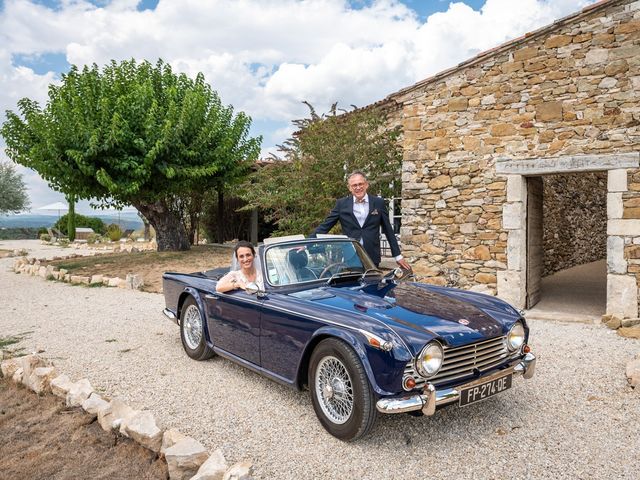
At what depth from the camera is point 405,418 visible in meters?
3.48

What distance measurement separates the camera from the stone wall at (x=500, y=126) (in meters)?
6.62

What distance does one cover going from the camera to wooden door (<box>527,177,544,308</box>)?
25.1 feet

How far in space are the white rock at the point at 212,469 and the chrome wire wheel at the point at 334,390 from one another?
85cm

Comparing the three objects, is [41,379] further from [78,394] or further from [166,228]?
[166,228]

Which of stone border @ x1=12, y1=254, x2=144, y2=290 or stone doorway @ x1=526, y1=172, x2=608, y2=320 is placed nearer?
stone doorway @ x1=526, y1=172, x2=608, y2=320

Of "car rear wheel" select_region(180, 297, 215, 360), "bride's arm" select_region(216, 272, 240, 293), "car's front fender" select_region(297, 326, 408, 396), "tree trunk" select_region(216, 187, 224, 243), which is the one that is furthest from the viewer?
"tree trunk" select_region(216, 187, 224, 243)

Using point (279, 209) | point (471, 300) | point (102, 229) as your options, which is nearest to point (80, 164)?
point (279, 209)

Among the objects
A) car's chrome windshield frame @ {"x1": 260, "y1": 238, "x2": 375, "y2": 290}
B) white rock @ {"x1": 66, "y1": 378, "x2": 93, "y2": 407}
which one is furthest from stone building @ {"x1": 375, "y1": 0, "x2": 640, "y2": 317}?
white rock @ {"x1": 66, "y1": 378, "x2": 93, "y2": 407}

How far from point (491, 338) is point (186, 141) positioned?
36.1ft

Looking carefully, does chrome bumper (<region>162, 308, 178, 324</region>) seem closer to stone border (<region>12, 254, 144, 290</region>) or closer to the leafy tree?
stone border (<region>12, 254, 144, 290</region>)

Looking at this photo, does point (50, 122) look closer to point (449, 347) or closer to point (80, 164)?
point (80, 164)

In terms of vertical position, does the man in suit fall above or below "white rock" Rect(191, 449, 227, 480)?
above

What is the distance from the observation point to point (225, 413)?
3.60 meters

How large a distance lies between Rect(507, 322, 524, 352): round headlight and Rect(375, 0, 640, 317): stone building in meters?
4.15
